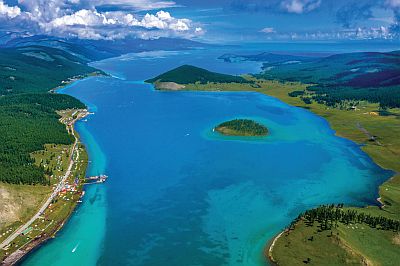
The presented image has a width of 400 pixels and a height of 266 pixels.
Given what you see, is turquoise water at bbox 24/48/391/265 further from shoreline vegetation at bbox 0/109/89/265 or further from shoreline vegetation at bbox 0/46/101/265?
shoreline vegetation at bbox 0/46/101/265

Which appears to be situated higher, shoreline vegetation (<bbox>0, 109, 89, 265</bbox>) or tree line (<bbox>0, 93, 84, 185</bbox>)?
tree line (<bbox>0, 93, 84, 185</bbox>)

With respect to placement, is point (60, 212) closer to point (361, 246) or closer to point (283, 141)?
point (361, 246)

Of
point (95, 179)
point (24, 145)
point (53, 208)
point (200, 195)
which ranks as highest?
point (24, 145)

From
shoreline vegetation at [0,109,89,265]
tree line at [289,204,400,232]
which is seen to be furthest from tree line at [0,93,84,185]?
tree line at [289,204,400,232]

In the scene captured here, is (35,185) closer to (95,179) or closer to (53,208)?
(53,208)

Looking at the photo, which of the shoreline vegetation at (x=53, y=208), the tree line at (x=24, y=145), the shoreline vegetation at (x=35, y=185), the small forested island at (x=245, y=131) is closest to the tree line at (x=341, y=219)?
the shoreline vegetation at (x=53, y=208)

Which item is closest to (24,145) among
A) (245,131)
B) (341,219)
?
(245,131)

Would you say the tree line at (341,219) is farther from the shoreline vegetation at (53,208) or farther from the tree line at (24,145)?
the tree line at (24,145)

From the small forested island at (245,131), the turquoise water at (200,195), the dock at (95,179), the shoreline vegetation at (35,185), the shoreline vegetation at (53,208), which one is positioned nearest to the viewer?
the turquoise water at (200,195)

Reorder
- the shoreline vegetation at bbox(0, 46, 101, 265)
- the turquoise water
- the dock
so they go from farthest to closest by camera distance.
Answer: the dock < the shoreline vegetation at bbox(0, 46, 101, 265) < the turquoise water
